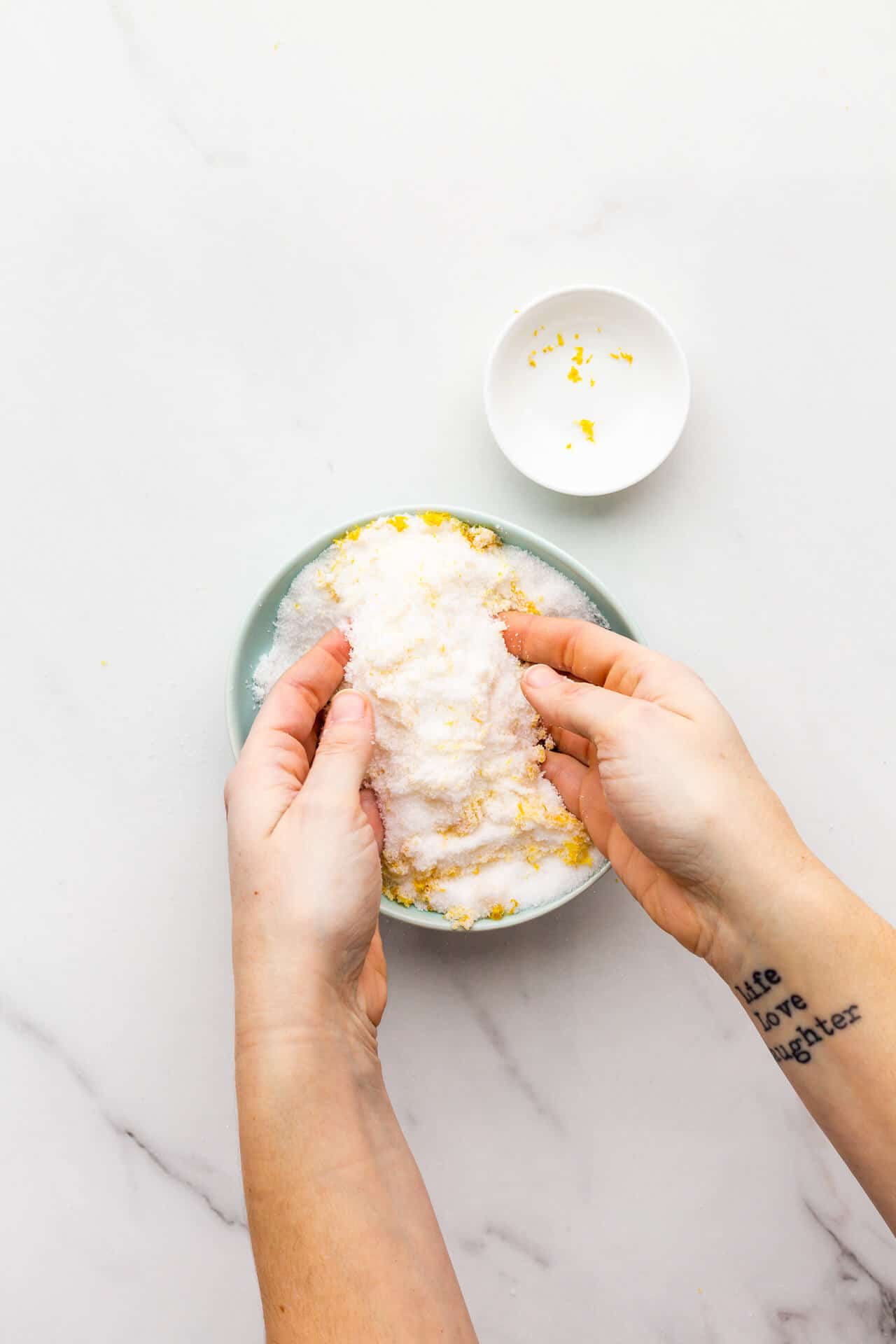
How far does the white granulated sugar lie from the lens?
1002mm

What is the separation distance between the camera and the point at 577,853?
41.6 inches

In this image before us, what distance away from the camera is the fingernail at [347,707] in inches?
38.5

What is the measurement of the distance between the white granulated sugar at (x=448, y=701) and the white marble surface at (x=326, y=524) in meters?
0.15

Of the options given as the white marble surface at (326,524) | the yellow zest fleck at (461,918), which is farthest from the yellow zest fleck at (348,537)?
the yellow zest fleck at (461,918)

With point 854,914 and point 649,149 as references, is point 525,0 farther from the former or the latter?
point 854,914

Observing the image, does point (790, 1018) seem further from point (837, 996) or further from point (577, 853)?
point (577, 853)

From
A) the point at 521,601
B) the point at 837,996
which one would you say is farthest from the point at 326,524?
the point at 837,996

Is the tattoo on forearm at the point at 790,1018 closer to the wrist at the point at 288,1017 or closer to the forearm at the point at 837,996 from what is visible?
the forearm at the point at 837,996

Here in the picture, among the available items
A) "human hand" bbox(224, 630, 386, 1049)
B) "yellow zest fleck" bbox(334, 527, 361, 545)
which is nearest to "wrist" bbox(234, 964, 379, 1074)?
"human hand" bbox(224, 630, 386, 1049)

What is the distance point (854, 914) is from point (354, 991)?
482mm

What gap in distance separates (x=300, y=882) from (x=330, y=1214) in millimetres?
280

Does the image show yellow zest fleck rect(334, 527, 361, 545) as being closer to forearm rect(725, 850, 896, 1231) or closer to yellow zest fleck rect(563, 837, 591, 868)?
yellow zest fleck rect(563, 837, 591, 868)

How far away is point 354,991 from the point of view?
3.06ft

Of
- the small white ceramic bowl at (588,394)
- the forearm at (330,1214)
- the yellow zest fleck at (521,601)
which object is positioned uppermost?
the small white ceramic bowl at (588,394)
